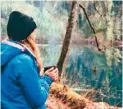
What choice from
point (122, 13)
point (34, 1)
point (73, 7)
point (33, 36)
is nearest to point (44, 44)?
point (34, 1)

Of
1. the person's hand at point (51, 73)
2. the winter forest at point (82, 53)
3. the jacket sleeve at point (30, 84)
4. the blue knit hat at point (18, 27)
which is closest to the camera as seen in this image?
the jacket sleeve at point (30, 84)

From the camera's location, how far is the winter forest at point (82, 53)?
7446 mm

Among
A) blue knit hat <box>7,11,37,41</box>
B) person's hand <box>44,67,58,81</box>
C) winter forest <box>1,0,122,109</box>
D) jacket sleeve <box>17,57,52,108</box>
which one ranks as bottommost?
winter forest <box>1,0,122,109</box>

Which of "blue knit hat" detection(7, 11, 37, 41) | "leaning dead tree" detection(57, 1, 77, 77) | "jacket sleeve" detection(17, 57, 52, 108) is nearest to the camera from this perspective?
"jacket sleeve" detection(17, 57, 52, 108)

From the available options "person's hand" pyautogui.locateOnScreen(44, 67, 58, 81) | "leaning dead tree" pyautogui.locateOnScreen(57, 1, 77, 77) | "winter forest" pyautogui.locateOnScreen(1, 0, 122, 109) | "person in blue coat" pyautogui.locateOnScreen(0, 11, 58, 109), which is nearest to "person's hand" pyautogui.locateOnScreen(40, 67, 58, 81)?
"person's hand" pyautogui.locateOnScreen(44, 67, 58, 81)

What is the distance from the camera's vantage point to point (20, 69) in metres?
2.49

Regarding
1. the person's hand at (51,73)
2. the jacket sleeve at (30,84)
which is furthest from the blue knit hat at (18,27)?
the person's hand at (51,73)

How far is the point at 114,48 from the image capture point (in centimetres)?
3681

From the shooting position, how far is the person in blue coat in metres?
2.50

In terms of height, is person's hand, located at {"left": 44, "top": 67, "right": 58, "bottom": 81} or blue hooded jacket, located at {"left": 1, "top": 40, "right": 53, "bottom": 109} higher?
blue hooded jacket, located at {"left": 1, "top": 40, "right": 53, "bottom": 109}

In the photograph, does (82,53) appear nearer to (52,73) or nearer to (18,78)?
(52,73)

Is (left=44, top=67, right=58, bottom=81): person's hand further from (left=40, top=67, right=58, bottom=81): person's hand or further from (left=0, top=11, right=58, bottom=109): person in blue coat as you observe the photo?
(left=0, top=11, right=58, bottom=109): person in blue coat

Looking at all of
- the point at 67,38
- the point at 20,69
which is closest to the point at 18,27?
the point at 20,69

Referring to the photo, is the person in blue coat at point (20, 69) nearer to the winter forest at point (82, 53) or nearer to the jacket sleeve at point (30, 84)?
the jacket sleeve at point (30, 84)
